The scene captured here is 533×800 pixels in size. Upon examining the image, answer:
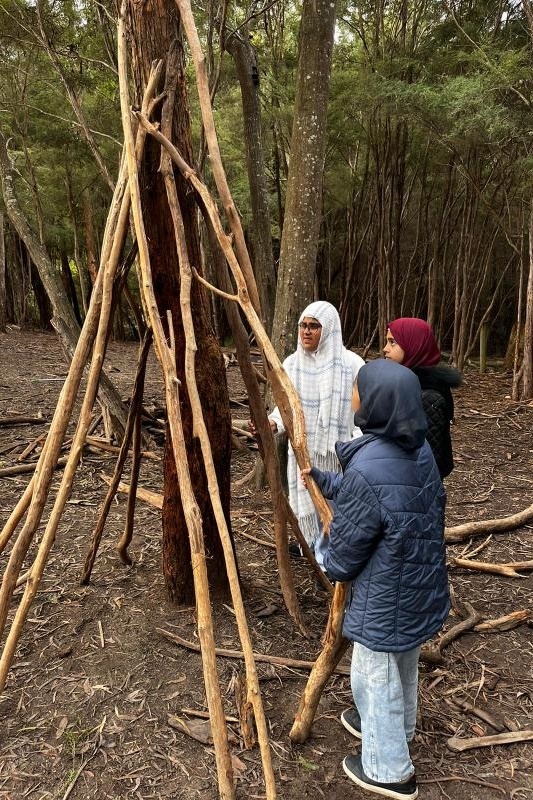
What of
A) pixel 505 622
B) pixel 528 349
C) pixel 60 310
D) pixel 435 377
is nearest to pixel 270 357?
pixel 435 377

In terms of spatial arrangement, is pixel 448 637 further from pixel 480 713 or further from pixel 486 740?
pixel 486 740

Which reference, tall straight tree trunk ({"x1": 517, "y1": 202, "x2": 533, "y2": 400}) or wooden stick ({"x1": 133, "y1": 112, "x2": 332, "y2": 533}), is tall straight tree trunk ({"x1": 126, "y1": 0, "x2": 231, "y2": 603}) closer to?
wooden stick ({"x1": 133, "y1": 112, "x2": 332, "y2": 533})

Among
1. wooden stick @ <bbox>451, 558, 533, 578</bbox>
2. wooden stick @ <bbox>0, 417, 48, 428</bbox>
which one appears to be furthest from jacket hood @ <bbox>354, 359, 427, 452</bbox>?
wooden stick @ <bbox>0, 417, 48, 428</bbox>

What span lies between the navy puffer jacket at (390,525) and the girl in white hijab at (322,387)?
1.27 meters

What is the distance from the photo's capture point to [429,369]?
8.37 ft

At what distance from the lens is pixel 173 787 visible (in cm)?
196

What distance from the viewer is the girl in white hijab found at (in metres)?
3.12

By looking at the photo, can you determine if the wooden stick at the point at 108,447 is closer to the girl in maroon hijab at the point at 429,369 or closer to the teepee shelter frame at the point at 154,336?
the teepee shelter frame at the point at 154,336

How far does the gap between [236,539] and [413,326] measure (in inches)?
79.4

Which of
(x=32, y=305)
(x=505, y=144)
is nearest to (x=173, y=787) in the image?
(x=505, y=144)

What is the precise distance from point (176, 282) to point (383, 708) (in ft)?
6.28

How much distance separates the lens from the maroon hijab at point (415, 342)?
2.49 metres

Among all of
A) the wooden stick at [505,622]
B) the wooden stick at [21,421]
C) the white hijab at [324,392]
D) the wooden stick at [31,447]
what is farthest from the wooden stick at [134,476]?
the wooden stick at [21,421]

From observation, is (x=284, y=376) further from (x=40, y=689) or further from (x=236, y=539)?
(x=236, y=539)
